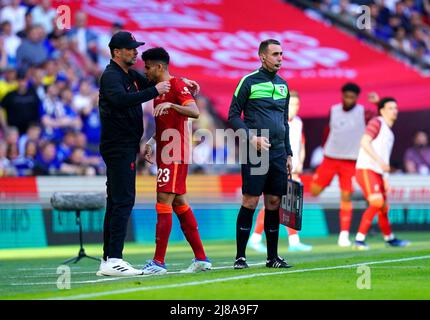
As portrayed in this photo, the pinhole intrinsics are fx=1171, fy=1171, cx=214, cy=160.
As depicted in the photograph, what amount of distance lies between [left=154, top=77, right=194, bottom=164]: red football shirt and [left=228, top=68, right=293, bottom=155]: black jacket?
1.81ft

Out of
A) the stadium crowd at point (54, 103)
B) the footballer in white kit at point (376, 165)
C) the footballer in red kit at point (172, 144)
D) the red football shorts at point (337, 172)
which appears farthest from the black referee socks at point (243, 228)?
the stadium crowd at point (54, 103)

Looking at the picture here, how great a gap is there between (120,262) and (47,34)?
543 inches

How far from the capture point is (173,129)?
12.5 m

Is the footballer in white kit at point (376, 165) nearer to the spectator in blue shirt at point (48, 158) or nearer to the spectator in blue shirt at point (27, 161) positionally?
the spectator in blue shirt at point (48, 158)

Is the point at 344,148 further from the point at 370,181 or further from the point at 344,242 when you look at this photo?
the point at 344,242

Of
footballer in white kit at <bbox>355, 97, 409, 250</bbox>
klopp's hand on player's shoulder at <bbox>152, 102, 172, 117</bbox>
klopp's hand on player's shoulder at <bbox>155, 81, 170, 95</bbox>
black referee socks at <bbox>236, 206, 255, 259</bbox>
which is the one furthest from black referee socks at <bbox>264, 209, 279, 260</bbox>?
footballer in white kit at <bbox>355, 97, 409, 250</bbox>

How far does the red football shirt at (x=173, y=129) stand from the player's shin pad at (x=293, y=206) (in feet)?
4.74

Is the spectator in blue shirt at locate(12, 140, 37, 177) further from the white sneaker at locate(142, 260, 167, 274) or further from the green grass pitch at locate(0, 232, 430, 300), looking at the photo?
the white sneaker at locate(142, 260, 167, 274)

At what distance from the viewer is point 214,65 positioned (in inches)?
1099

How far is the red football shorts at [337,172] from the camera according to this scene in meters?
19.3

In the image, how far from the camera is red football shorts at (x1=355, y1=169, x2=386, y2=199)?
18.3 meters

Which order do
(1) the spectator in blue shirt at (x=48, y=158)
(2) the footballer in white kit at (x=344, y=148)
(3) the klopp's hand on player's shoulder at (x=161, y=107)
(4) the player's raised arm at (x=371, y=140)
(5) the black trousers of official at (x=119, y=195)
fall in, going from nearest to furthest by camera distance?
(3) the klopp's hand on player's shoulder at (x=161, y=107)
(5) the black trousers of official at (x=119, y=195)
(4) the player's raised arm at (x=371, y=140)
(2) the footballer in white kit at (x=344, y=148)
(1) the spectator in blue shirt at (x=48, y=158)
